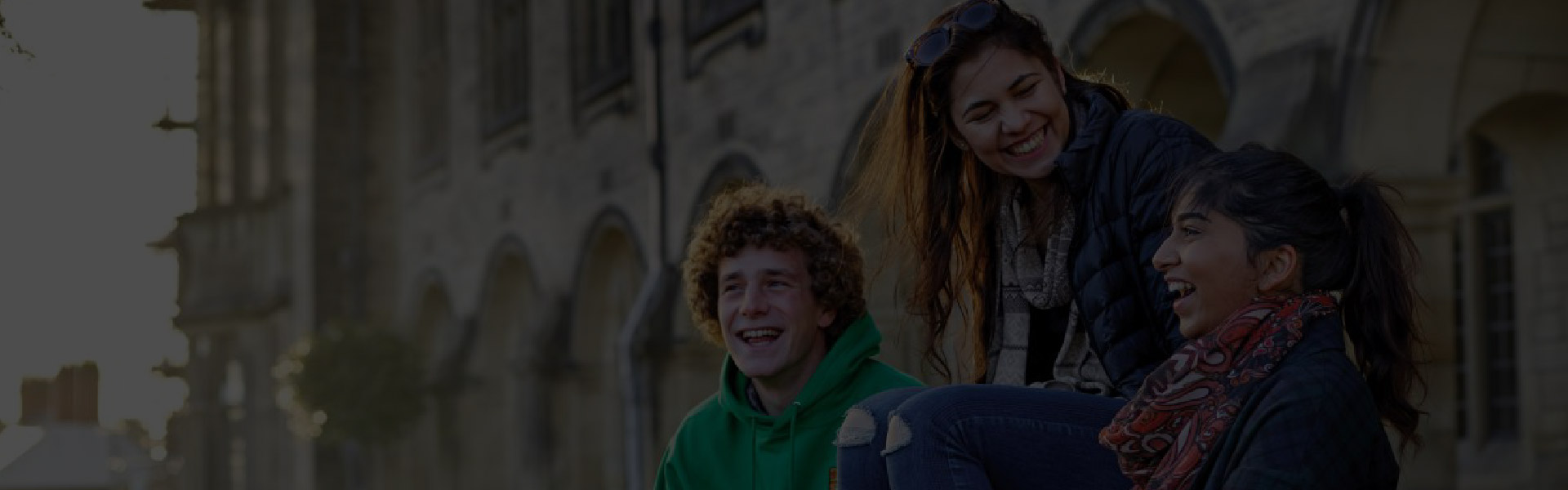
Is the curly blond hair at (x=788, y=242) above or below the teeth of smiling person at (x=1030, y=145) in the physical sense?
below

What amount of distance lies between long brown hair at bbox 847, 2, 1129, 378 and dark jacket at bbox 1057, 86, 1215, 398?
0.29m

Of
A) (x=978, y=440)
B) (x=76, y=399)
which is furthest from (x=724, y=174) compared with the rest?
Answer: (x=76, y=399)

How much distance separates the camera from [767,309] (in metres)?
4.18

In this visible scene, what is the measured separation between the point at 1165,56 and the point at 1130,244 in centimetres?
807

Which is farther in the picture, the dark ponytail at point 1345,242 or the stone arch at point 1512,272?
the stone arch at point 1512,272

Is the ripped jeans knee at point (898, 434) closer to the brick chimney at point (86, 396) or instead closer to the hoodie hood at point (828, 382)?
the hoodie hood at point (828, 382)

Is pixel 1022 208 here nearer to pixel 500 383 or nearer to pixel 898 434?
pixel 898 434

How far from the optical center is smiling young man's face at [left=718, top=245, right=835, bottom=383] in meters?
4.18

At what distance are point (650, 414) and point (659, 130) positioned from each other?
226 cm

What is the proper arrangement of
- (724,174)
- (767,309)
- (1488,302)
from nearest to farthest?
(767,309), (1488,302), (724,174)

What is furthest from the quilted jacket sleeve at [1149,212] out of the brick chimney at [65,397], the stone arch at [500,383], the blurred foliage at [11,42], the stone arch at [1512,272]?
the brick chimney at [65,397]

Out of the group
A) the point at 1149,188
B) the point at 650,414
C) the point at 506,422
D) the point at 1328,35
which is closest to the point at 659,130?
the point at 650,414

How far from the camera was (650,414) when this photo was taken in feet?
54.1

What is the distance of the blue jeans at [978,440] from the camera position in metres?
3.04
